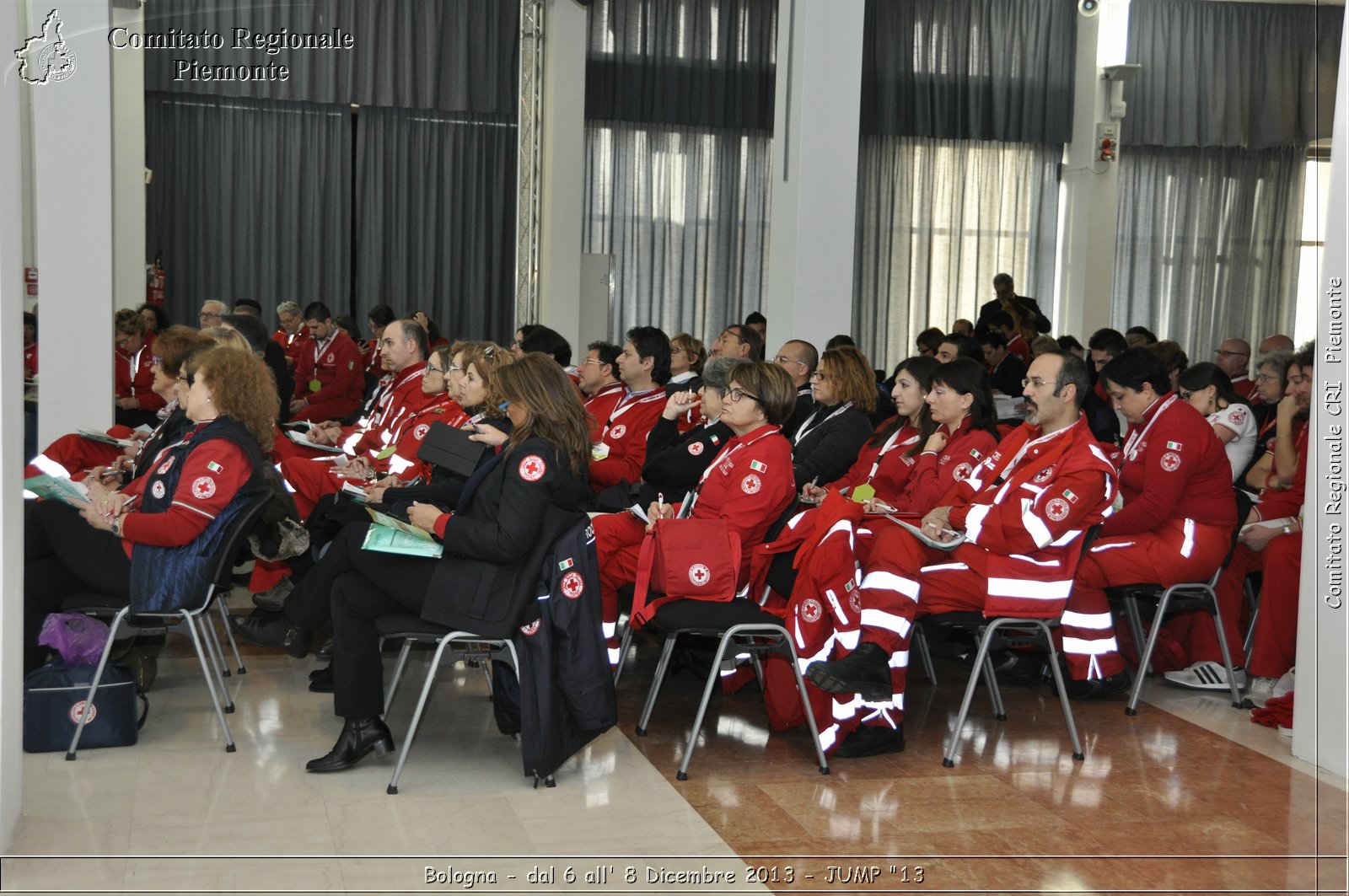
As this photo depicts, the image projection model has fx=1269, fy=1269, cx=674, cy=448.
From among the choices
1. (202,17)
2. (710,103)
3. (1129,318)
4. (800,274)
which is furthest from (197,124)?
(1129,318)

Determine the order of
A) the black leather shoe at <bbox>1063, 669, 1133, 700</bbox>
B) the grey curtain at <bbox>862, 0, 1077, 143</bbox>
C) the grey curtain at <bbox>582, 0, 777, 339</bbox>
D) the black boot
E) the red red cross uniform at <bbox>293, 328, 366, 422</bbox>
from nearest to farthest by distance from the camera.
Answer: the black boot → the black leather shoe at <bbox>1063, 669, 1133, 700</bbox> → the red red cross uniform at <bbox>293, 328, 366, 422</bbox> → the grey curtain at <bbox>582, 0, 777, 339</bbox> → the grey curtain at <bbox>862, 0, 1077, 143</bbox>

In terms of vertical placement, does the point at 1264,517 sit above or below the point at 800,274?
below

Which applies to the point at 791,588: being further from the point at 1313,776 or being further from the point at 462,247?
the point at 462,247

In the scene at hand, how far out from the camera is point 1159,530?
4.61 m

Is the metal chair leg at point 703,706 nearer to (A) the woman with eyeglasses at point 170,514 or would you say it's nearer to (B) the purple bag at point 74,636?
(A) the woman with eyeglasses at point 170,514

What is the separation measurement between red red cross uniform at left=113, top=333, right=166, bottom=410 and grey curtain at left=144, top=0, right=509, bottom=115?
189 inches

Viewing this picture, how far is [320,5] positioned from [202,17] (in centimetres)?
109

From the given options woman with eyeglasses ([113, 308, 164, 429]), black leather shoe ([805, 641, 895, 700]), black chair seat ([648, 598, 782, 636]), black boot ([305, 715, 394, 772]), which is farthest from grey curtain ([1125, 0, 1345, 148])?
black boot ([305, 715, 394, 772])

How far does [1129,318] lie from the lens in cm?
1365

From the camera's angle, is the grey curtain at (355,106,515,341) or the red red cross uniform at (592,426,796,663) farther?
the grey curtain at (355,106,515,341)

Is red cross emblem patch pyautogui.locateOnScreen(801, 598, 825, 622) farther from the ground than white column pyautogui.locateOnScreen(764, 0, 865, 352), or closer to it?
closer to it

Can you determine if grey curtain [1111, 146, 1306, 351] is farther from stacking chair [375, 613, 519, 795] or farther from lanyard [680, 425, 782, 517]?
stacking chair [375, 613, 519, 795]

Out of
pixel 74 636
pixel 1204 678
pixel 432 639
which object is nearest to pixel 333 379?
pixel 74 636

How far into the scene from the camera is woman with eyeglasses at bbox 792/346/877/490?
514cm
